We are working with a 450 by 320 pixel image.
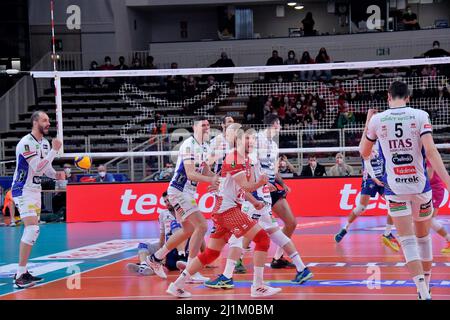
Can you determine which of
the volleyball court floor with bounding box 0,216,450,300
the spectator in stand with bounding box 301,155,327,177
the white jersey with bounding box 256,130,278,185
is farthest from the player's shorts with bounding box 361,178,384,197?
the spectator in stand with bounding box 301,155,327,177

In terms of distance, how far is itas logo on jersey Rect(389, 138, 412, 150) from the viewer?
733 cm

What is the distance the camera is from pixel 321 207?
18547 mm

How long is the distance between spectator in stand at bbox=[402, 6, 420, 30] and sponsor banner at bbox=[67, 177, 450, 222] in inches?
511

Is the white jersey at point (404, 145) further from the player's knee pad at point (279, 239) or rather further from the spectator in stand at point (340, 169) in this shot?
the spectator in stand at point (340, 169)

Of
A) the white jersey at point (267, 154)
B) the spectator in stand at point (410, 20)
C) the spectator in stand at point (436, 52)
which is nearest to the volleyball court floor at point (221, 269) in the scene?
the white jersey at point (267, 154)

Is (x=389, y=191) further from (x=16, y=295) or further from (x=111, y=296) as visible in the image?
(x=16, y=295)

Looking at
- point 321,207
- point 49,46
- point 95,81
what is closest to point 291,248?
point 321,207

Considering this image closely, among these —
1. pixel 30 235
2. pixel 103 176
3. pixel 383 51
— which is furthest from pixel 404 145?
pixel 383 51

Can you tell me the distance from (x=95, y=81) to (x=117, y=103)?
4.48 m

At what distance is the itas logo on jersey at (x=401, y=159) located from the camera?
7363mm

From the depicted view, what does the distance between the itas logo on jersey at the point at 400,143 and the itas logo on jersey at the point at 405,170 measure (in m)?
0.20

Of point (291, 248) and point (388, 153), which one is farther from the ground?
point (388, 153)

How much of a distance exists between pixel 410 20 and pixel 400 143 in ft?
78.1

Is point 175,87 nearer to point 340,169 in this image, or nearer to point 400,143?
point 340,169
